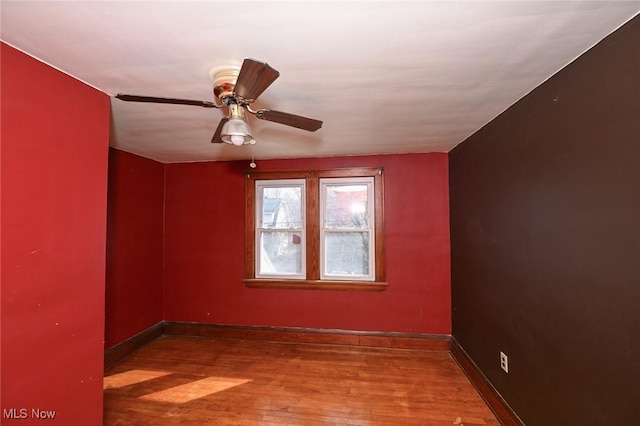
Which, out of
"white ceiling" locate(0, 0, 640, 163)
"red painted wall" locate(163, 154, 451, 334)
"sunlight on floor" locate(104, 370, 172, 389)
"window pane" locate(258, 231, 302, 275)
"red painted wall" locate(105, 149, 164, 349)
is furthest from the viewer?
"window pane" locate(258, 231, 302, 275)

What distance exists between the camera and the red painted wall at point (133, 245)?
3.00 meters

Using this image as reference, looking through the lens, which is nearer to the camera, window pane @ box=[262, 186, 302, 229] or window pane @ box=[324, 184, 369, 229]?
window pane @ box=[324, 184, 369, 229]

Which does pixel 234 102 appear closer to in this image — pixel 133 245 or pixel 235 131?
pixel 235 131

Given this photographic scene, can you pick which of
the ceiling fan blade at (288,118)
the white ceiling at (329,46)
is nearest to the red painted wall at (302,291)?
the white ceiling at (329,46)

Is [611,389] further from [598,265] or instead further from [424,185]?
[424,185]

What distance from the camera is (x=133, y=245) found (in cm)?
328

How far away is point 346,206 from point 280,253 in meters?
1.04

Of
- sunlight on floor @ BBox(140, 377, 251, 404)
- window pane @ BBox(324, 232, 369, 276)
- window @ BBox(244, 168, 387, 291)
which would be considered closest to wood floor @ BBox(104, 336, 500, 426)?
sunlight on floor @ BBox(140, 377, 251, 404)

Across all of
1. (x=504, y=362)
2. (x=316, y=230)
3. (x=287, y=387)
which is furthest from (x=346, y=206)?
(x=504, y=362)

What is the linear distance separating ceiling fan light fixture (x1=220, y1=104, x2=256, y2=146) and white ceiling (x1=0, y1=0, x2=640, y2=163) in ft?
0.75

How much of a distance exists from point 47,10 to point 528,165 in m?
2.46

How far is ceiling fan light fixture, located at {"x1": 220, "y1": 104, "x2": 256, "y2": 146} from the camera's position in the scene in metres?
1.44

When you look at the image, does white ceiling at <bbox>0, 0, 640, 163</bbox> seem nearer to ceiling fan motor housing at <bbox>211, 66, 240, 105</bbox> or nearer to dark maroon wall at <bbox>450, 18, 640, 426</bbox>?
ceiling fan motor housing at <bbox>211, 66, 240, 105</bbox>

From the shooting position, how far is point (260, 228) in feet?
12.0
